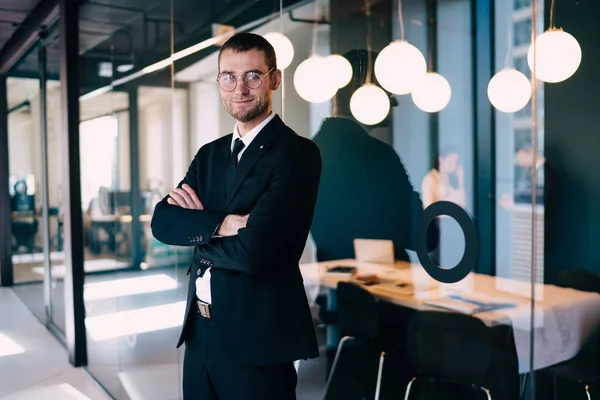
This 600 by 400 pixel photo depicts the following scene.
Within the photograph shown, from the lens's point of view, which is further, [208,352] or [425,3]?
[425,3]

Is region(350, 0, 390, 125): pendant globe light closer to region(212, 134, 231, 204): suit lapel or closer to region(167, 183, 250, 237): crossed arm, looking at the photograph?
region(212, 134, 231, 204): suit lapel

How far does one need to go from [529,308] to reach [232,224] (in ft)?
3.31

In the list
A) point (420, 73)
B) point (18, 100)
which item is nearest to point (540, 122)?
point (420, 73)

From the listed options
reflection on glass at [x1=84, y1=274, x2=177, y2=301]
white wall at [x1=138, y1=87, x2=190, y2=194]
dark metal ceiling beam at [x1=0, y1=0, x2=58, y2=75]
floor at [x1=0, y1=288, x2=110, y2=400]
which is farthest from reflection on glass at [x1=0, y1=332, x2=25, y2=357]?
dark metal ceiling beam at [x1=0, y1=0, x2=58, y2=75]

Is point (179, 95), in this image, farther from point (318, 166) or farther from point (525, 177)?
point (525, 177)

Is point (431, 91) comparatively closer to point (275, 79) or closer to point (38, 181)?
point (275, 79)

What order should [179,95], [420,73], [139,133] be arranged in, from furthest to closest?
1. [139,133]
2. [179,95]
3. [420,73]

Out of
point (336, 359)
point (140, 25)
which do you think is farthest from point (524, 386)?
point (140, 25)

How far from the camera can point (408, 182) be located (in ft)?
7.13

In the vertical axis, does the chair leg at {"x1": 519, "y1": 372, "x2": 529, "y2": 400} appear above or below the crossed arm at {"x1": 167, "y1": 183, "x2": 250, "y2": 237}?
below

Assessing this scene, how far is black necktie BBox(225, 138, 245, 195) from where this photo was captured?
2.07 m

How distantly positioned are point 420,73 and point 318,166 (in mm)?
544

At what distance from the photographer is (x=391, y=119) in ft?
7.22

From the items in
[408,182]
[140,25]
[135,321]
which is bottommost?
[135,321]
